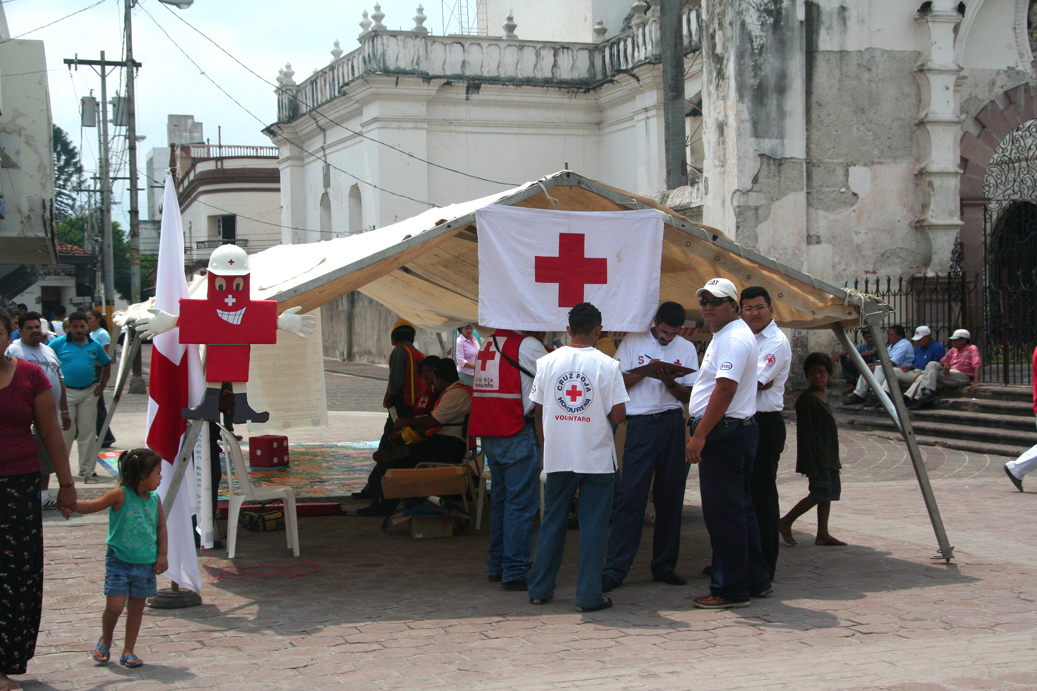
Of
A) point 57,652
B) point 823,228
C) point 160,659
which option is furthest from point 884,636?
point 823,228

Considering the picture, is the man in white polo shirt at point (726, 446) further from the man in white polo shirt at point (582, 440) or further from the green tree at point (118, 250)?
the green tree at point (118, 250)

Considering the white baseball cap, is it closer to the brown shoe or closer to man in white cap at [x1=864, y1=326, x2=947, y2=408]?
the brown shoe

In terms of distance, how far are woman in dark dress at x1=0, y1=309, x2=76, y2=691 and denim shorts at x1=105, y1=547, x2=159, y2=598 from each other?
1.07 ft

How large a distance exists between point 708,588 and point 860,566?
1352mm

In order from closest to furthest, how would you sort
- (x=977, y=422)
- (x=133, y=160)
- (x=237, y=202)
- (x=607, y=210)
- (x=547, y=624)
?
(x=547, y=624), (x=607, y=210), (x=977, y=422), (x=133, y=160), (x=237, y=202)

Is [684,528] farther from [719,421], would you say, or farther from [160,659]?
[160,659]

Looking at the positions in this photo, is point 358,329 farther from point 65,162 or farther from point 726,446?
point 65,162

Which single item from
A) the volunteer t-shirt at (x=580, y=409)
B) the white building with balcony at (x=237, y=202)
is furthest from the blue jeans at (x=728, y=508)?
the white building with balcony at (x=237, y=202)

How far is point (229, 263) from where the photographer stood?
6367 millimetres

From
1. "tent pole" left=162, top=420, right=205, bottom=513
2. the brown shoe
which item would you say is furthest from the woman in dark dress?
the brown shoe

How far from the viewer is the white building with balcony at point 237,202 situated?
49344 millimetres

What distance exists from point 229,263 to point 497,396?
1913mm

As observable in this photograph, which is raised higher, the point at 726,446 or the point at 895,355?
the point at 895,355

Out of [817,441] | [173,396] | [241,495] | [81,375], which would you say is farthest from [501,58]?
[173,396]
